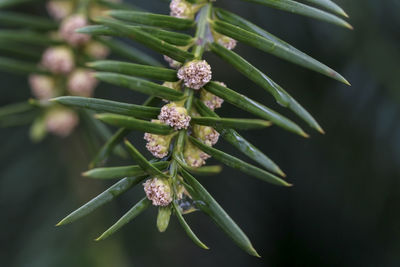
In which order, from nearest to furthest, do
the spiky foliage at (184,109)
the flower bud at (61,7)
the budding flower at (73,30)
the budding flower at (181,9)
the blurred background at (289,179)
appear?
the spiky foliage at (184,109)
the budding flower at (181,9)
the budding flower at (73,30)
the flower bud at (61,7)
the blurred background at (289,179)

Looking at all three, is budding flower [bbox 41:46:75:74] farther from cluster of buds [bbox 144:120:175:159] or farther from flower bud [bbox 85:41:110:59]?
cluster of buds [bbox 144:120:175:159]

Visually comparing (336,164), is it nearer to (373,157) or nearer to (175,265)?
(373,157)

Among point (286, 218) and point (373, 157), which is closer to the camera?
point (373, 157)

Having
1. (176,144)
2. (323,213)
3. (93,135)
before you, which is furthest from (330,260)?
(176,144)

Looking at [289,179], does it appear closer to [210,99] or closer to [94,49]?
[94,49]

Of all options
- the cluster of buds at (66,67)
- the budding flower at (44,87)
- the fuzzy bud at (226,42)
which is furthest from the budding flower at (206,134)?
the budding flower at (44,87)

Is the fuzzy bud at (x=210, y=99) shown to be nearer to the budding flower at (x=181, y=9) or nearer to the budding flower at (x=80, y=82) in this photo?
the budding flower at (x=181, y=9)

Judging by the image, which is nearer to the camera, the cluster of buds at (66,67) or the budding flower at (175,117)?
the budding flower at (175,117)
